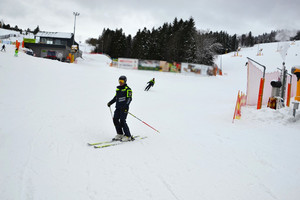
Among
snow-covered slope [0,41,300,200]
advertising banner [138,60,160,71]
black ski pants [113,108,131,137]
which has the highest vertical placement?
advertising banner [138,60,160,71]

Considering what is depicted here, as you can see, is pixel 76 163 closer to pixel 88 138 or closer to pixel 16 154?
pixel 16 154

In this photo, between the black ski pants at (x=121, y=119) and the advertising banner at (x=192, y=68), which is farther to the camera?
the advertising banner at (x=192, y=68)

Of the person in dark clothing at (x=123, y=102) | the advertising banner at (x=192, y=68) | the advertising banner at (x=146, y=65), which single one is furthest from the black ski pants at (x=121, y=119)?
the advertising banner at (x=192, y=68)

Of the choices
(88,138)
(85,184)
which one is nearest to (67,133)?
(88,138)

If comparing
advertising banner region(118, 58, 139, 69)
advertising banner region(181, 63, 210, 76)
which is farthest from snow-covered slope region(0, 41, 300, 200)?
advertising banner region(118, 58, 139, 69)

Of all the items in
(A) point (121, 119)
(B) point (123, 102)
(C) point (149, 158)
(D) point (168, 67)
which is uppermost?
(D) point (168, 67)

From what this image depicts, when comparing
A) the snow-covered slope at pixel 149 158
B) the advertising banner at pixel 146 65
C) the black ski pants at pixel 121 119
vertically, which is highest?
the advertising banner at pixel 146 65

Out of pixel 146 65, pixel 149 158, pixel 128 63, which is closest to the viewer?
pixel 149 158

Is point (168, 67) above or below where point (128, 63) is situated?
below

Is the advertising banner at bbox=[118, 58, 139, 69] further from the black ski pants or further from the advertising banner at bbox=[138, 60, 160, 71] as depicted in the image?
the black ski pants

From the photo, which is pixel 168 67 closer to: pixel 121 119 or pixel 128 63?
pixel 128 63

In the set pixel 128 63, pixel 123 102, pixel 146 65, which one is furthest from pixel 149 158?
pixel 128 63

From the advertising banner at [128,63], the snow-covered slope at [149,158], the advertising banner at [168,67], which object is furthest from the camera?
the advertising banner at [168,67]

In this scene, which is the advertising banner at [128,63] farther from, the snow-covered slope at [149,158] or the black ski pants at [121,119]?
the black ski pants at [121,119]
